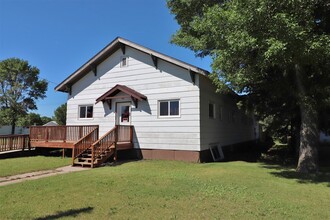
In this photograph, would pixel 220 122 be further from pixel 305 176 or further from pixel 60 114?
pixel 60 114

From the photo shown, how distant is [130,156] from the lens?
48.8ft

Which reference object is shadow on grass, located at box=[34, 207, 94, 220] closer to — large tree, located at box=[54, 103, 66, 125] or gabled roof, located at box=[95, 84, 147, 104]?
gabled roof, located at box=[95, 84, 147, 104]

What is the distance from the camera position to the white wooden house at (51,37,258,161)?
44.3 ft

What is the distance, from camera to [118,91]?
Result: 1537cm

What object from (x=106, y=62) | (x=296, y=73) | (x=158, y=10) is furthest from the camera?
(x=158, y=10)

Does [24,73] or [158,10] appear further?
[24,73]

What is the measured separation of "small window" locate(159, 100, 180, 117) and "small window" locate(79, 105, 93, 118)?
473 centimetres

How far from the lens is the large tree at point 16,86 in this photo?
43.1m

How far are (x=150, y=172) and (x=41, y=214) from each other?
205 inches

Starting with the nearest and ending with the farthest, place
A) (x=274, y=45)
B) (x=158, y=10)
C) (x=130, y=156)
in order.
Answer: (x=274, y=45) < (x=130, y=156) < (x=158, y=10)

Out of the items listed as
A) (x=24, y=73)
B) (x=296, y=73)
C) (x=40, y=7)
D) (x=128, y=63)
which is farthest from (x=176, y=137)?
(x=24, y=73)

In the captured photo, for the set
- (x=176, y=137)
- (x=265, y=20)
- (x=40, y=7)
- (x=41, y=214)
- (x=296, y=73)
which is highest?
(x=40, y=7)

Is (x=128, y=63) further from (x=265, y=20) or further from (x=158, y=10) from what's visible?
(x=265, y=20)

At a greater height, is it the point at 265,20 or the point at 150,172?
the point at 265,20
